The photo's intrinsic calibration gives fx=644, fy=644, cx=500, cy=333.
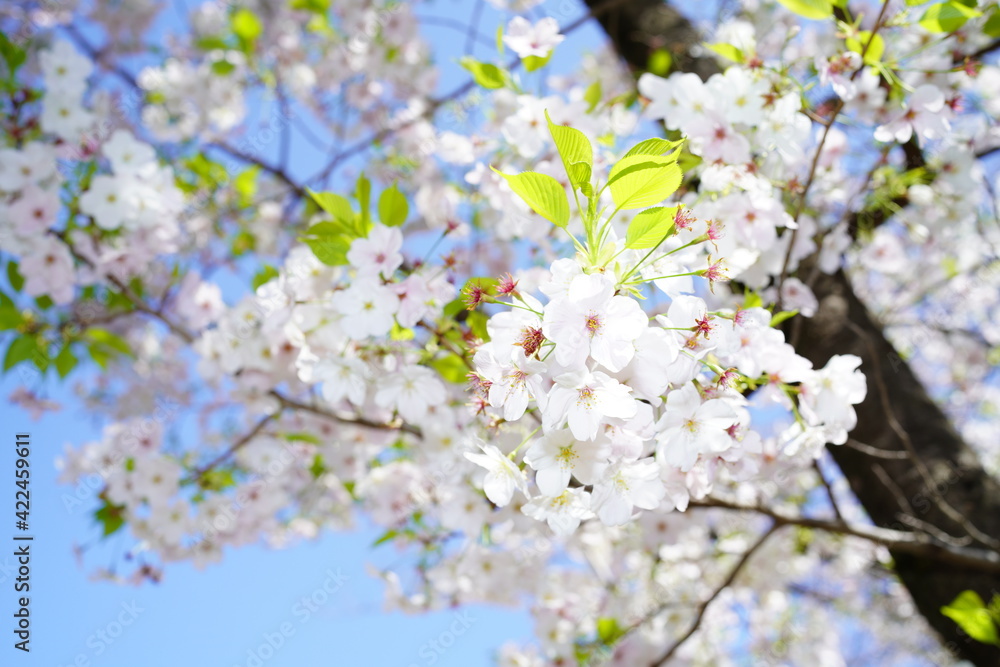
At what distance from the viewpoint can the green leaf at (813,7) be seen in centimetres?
142

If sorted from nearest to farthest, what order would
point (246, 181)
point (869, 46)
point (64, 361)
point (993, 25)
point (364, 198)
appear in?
point (869, 46), point (364, 198), point (993, 25), point (64, 361), point (246, 181)

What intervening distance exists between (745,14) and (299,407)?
2.81 metres

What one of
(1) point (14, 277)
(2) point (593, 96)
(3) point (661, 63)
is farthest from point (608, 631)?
(1) point (14, 277)

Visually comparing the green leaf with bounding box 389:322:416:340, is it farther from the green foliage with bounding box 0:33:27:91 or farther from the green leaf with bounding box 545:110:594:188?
the green foliage with bounding box 0:33:27:91

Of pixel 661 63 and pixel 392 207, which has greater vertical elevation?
pixel 661 63

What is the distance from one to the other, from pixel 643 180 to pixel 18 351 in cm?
203

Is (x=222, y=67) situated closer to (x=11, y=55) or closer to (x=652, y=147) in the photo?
(x=11, y=55)

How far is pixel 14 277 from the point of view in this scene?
2.20 meters

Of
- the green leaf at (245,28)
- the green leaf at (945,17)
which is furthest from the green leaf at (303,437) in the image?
the green leaf at (245,28)

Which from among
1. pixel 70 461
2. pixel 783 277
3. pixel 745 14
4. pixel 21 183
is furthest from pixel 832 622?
pixel 21 183

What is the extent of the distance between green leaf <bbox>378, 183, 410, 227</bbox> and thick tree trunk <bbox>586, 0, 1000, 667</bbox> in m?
1.11

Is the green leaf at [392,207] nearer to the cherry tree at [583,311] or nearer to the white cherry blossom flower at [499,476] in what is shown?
the cherry tree at [583,311]

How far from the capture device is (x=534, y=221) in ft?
4.77

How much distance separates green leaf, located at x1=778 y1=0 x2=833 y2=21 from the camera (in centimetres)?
142
